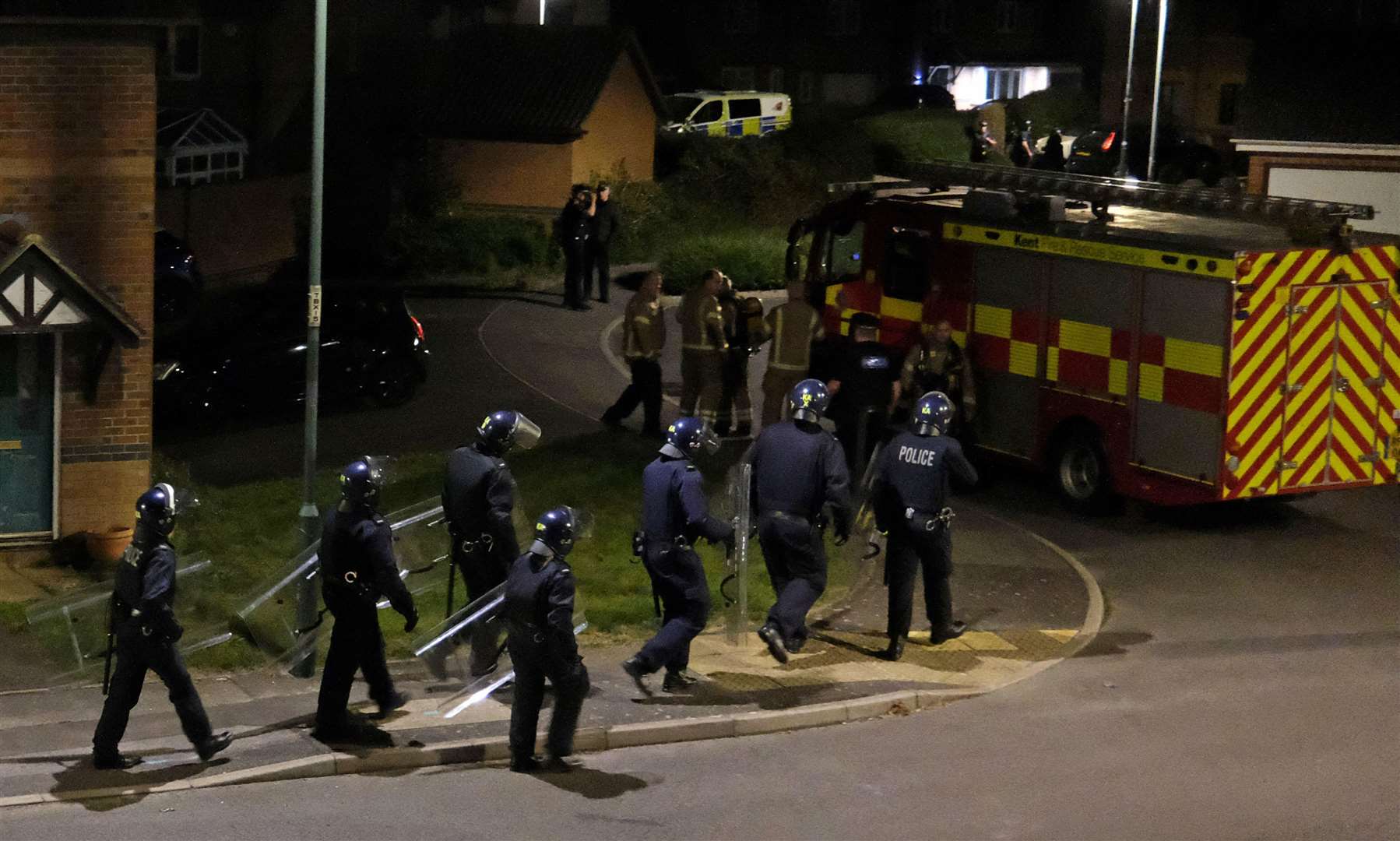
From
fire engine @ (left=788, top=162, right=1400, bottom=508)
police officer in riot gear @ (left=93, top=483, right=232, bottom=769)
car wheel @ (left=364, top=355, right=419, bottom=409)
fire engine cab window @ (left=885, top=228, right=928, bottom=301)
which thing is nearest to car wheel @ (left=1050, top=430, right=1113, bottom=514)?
fire engine @ (left=788, top=162, right=1400, bottom=508)

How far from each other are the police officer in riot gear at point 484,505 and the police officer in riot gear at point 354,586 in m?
0.91

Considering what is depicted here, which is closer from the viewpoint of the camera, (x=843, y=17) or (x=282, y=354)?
(x=282, y=354)

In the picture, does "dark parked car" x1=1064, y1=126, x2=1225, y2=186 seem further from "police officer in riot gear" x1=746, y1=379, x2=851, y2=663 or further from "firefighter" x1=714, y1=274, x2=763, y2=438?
"police officer in riot gear" x1=746, y1=379, x2=851, y2=663

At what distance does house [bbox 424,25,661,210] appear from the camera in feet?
116

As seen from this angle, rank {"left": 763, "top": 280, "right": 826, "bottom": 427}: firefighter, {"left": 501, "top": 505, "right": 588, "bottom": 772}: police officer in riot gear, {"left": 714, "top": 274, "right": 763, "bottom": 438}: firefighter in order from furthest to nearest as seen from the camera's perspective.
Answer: {"left": 714, "top": 274, "right": 763, "bottom": 438}: firefighter
{"left": 763, "top": 280, "right": 826, "bottom": 427}: firefighter
{"left": 501, "top": 505, "right": 588, "bottom": 772}: police officer in riot gear

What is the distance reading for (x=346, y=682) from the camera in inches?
408

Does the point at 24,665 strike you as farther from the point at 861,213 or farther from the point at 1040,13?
the point at 1040,13

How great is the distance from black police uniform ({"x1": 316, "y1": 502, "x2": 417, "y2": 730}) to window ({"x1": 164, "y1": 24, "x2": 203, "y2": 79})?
26.2 m

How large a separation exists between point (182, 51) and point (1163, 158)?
23.3 metres

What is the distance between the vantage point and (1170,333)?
1531cm

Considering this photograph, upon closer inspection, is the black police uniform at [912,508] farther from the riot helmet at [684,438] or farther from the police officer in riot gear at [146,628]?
the police officer in riot gear at [146,628]

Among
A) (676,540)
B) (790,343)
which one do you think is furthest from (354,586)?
(790,343)

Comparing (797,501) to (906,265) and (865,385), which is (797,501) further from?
(906,265)

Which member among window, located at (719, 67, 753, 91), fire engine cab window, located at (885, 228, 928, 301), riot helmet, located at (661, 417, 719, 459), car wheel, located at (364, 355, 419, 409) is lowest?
car wheel, located at (364, 355, 419, 409)
